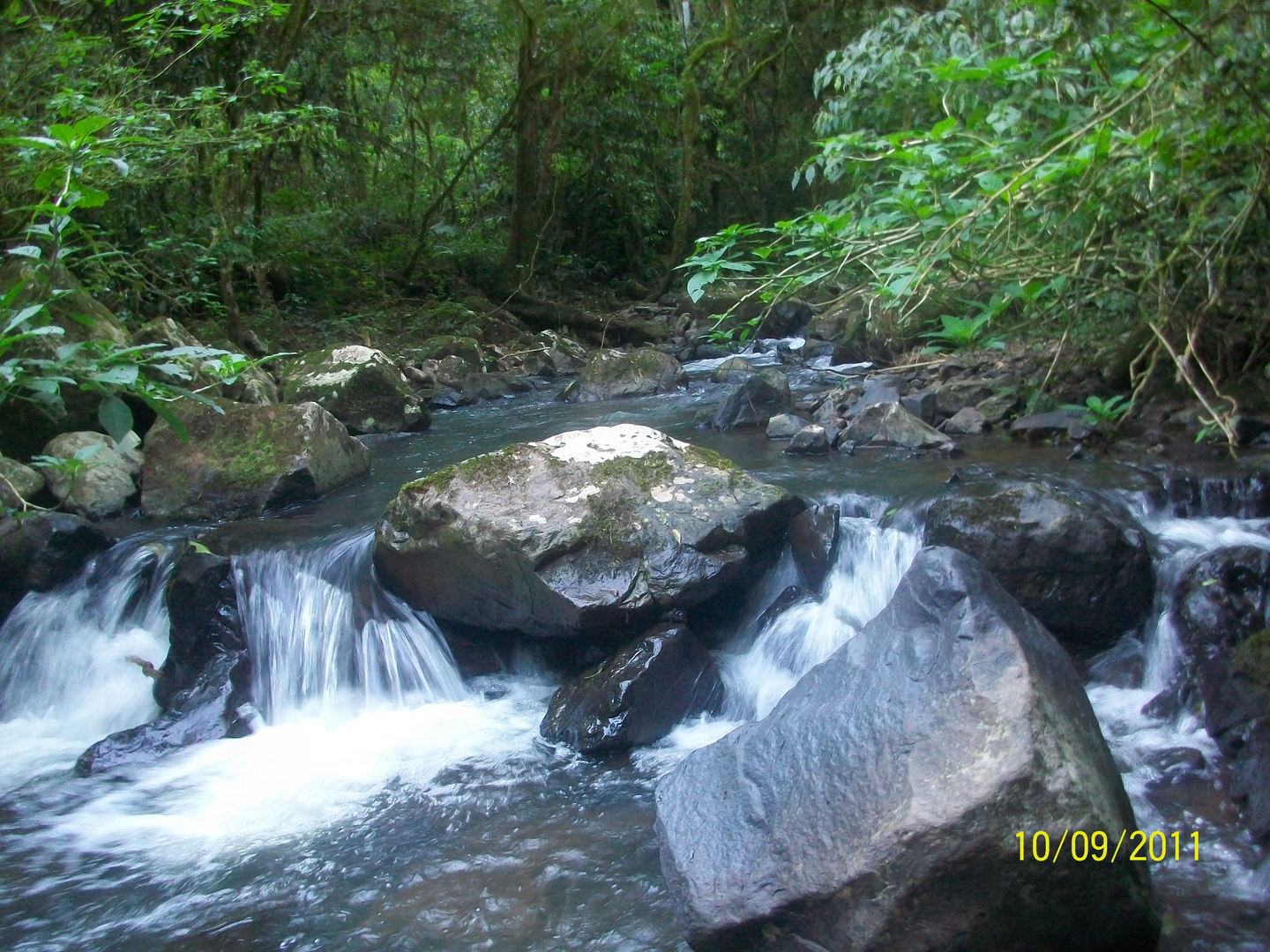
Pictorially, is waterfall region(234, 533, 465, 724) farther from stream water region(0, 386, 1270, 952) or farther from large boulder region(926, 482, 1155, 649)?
large boulder region(926, 482, 1155, 649)

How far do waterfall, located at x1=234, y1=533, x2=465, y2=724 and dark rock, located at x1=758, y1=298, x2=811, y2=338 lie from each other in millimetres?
9575

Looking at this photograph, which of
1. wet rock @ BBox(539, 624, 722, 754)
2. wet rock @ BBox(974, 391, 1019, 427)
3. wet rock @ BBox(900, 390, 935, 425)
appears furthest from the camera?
wet rock @ BBox(900, 390, 935, 425)

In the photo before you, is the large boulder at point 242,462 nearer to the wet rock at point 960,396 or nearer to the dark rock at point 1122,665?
the wet rock at point 960,396

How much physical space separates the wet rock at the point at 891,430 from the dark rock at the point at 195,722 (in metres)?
4.55

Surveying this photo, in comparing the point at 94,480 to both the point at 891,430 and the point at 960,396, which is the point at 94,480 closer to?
the point at 891,430

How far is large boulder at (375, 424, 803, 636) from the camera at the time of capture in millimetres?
4852

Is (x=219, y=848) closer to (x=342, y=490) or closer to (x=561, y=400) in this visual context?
(x=342, y=490)

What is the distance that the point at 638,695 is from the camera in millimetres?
4465

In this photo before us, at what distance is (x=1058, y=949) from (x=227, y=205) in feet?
38.0

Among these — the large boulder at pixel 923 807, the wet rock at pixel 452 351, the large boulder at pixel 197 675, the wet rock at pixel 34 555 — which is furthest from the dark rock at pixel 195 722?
the wet rock at pixel 452 351

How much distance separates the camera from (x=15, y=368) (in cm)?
256

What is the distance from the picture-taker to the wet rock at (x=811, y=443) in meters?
7.34

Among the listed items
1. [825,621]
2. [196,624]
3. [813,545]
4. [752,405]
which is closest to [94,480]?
[196,624]

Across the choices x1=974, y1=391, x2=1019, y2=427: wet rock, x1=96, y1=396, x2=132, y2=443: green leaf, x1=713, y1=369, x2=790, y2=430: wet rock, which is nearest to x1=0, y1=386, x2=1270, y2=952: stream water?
x1=974, y1=391, x2=1019, y2=427: wet rock
